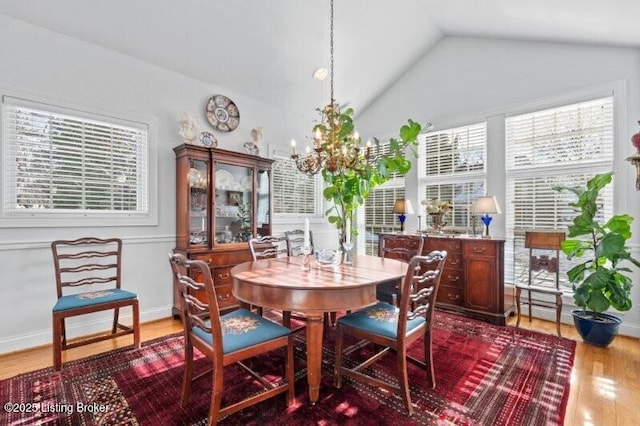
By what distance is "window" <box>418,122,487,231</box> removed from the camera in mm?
4016

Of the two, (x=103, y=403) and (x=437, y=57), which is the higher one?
(x=437, y=57)

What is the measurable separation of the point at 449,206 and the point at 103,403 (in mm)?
3840

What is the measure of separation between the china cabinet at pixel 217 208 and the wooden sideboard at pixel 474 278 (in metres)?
2.26

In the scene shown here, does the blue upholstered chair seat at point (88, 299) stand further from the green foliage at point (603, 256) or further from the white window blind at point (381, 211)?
the green foliage at point (603, 256)

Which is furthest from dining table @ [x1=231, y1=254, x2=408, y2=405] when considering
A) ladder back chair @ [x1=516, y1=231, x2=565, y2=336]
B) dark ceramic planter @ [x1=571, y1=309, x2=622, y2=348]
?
dark ceramic planter @ [x1=571, y1=309, x2=622, y2=348]

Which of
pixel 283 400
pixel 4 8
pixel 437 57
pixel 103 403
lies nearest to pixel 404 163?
pixel 437 57

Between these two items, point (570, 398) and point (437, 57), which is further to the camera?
point (437, 57)

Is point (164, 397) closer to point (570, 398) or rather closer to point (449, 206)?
point (570, 398)

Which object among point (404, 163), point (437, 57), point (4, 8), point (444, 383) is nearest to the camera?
point (444, 383)

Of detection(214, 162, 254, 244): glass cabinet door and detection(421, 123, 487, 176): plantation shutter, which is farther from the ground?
detection(421, 123, 487, 176): plantation shutter

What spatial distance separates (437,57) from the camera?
4.29 metres

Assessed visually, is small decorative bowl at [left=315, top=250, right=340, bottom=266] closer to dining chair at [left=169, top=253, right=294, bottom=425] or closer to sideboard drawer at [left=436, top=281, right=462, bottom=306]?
dining chair at [left=169, top=253, right=294, bottom=425]

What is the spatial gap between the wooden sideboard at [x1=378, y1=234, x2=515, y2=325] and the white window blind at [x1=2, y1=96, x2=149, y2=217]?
11.2ft

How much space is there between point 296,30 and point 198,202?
7.14ft
